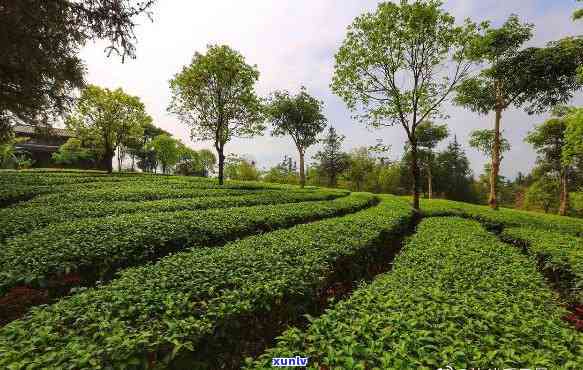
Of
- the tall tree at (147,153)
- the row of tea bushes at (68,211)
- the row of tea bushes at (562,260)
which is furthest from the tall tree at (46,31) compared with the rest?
the tall tree at (147,153)

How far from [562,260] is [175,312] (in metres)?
12.4

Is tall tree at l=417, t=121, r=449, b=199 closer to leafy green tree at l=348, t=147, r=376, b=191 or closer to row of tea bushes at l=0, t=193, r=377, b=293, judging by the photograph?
leafy green tree at l=348, t=147, r=376, b=191

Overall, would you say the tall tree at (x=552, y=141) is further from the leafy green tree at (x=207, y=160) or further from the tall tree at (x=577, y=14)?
the leafy green tree at (x=207, y=160)

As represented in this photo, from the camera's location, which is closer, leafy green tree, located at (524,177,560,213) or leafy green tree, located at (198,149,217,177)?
leafy green tree, located at (524,177,560,213)

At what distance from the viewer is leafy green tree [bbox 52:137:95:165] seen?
4847cm

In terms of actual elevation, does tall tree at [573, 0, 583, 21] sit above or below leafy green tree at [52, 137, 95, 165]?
above

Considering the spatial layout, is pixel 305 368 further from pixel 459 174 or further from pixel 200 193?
pixel 459 174

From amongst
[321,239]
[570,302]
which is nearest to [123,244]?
[321,239]

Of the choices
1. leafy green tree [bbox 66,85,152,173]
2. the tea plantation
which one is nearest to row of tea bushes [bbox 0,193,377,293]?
the tea plantation

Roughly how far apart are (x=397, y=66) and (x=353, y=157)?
56.0 metres

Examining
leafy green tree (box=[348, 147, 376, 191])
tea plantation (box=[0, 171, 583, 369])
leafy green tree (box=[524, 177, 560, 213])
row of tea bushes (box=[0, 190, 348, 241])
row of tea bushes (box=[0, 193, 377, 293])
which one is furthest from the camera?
leafy green tree (box=[348, 147, 376, 191])

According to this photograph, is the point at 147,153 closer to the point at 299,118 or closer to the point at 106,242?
the point at 299,118

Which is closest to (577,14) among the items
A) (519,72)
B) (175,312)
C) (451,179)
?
(519,72)

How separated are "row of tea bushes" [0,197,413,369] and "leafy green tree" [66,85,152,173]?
42.8 meters
